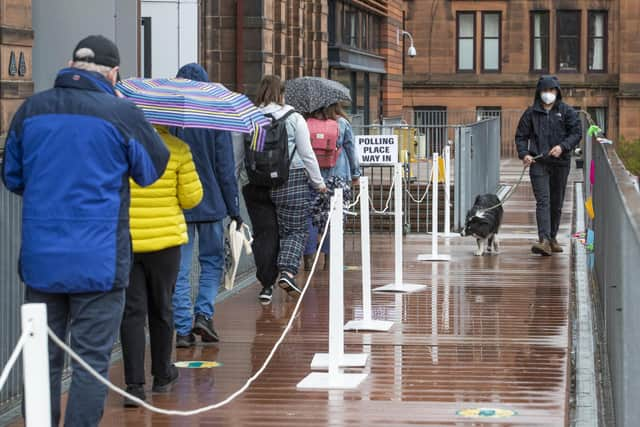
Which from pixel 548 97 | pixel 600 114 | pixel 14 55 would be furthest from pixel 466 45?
pixel 14 55

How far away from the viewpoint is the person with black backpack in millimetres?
12594

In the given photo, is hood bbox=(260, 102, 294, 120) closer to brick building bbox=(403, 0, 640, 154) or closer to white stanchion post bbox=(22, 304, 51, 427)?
white stanchion post bbox=(22, 304, 51, 427)

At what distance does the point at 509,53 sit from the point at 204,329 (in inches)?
2047

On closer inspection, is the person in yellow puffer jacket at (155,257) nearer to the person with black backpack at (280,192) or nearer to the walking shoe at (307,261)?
the person with black backpack at (280,192)

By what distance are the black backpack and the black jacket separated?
5226mm

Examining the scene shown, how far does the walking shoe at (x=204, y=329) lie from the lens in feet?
36.0

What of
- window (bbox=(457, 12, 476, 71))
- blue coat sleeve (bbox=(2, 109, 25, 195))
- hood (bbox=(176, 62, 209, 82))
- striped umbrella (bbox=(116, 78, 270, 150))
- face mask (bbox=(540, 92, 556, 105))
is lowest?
blue coat sleeve (bbox=(2, 109, 25, 195))

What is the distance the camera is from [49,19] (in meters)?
15.4

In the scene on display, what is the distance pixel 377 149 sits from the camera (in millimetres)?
20656

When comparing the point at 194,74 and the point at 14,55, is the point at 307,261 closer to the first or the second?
the point at 14,55

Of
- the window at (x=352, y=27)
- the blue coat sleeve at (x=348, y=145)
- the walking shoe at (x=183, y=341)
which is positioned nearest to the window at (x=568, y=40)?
the window at (x=352, y=27)

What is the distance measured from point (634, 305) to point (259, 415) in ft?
9.09

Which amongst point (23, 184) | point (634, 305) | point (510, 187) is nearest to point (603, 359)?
point (634, 305)

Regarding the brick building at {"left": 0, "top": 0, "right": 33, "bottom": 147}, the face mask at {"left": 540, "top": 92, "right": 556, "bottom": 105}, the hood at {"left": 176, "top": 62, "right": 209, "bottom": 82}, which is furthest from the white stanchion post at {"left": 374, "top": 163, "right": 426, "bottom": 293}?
the hood at {"left": 176, "top": 62, "right": 209, "bottom": 82}
